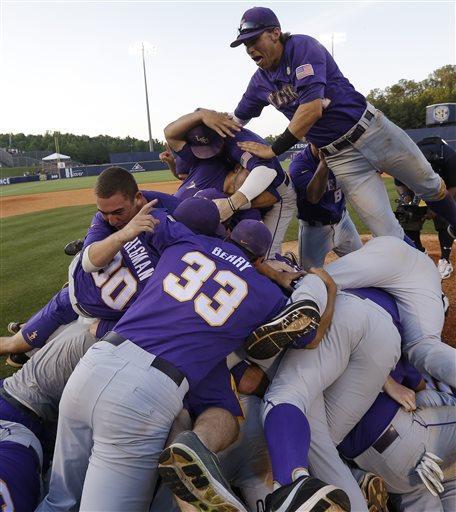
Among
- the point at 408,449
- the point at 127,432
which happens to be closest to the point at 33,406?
the point at 127,432

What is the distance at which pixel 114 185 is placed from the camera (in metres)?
2.78

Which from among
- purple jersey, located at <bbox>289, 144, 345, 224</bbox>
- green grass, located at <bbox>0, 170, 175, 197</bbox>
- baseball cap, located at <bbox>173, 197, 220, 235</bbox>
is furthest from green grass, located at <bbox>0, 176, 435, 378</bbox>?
green grass, located at <bbox>0, 170, 175, 197</bbox>

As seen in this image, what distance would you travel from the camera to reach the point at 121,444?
6.38ft

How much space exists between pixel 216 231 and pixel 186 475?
1424mm

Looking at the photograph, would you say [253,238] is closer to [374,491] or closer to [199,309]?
[199,309]

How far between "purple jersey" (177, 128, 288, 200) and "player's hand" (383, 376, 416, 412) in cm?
192

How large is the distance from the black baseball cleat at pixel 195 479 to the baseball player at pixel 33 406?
2.45 ft

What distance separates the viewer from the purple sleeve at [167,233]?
254 cm

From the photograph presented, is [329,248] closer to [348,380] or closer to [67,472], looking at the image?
[348,380]

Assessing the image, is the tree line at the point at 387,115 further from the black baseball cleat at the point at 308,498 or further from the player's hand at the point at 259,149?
the black baseball cleat at the point at 308,498

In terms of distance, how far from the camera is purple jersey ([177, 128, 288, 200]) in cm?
379

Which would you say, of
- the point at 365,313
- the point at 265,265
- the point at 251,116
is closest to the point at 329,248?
the point at 251,116

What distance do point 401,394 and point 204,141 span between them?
2349 millimetres

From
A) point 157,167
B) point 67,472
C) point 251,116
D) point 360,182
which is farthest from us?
point 157,167
